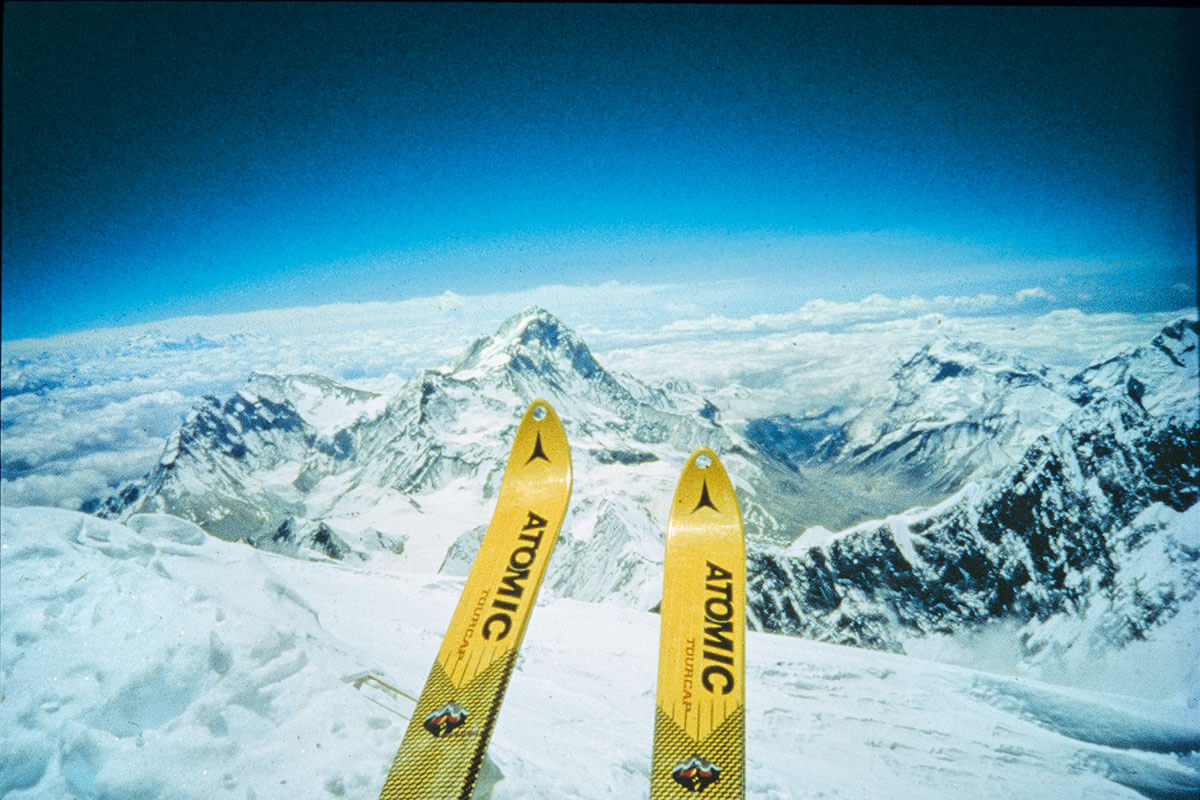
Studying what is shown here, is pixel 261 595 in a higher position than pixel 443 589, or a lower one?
higher

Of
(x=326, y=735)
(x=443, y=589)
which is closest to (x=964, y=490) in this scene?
(x=443, y=589)

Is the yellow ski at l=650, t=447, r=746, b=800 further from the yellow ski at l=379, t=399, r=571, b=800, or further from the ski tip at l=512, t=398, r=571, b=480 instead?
the ski tip at l=512, t=398, r=571, b=480

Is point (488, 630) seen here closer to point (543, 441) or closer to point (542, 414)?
point (543, 441)

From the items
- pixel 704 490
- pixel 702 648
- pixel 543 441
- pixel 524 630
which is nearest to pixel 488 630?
pixel 524 630

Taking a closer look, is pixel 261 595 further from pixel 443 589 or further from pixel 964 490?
pixel 964 490

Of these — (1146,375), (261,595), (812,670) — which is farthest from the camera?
(1146,375)

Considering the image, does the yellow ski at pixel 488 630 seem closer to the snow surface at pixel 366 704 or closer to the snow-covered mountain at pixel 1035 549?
the snow surface at pixel 366 704
